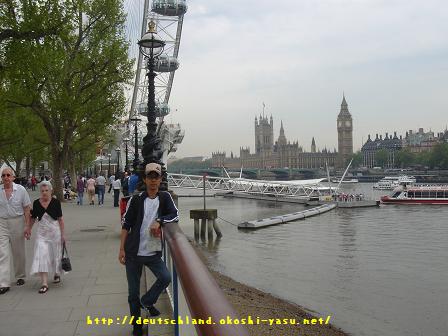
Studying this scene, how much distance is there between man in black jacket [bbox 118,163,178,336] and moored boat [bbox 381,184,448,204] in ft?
192

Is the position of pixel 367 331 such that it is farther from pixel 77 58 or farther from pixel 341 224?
pixel 341 224

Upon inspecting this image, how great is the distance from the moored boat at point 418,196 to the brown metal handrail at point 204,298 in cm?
6018

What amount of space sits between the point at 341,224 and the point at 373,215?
31.0 ft

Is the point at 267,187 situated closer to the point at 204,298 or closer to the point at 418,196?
the point at 418,196

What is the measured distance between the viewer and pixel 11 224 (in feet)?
24.0

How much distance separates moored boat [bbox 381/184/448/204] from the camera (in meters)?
58.8

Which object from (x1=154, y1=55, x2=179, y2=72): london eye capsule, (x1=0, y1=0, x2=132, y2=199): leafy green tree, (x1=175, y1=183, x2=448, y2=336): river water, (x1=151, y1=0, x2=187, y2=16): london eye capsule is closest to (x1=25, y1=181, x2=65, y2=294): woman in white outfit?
(x1=175, y1=183, x2=448, y2=336): river water

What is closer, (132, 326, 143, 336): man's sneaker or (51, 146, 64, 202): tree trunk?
(132, 326, 143, 336): man's sneaker

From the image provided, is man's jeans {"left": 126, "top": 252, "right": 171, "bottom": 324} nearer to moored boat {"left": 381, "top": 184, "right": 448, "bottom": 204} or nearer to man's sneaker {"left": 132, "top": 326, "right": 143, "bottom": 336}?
man's sneaker {"left": 132, "top": 326, "right": 143, "bottom": 336}

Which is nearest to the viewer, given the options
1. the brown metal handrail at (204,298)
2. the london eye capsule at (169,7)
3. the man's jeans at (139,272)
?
the brown metal handrail at (204,298)

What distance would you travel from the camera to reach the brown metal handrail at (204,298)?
191 centimetres

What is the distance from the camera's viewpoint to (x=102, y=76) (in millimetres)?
29547

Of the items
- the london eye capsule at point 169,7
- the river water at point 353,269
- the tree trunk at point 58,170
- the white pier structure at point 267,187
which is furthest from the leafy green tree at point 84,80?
the white pier structure at point 267,187
